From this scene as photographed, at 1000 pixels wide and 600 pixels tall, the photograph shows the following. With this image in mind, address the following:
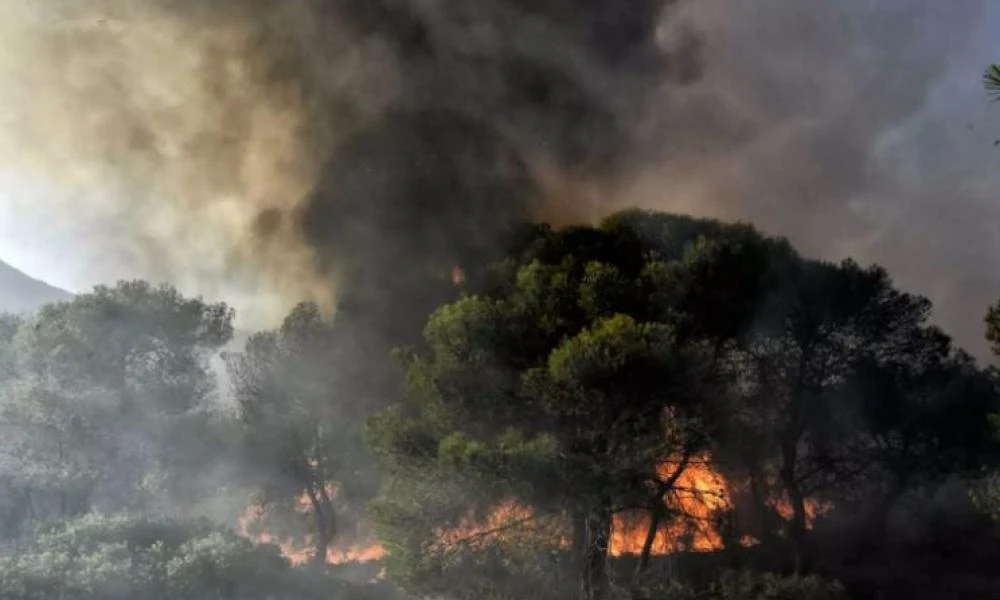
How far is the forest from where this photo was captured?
12.3 metres

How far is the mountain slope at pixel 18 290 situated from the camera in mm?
19844

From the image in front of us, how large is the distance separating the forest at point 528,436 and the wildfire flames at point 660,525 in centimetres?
5

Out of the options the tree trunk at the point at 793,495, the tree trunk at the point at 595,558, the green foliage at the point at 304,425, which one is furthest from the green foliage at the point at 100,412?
the tree trunk at the point at 793,495

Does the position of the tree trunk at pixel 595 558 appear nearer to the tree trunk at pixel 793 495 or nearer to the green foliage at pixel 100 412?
the tree trunk at pixel 793 495

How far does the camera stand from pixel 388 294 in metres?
17.0

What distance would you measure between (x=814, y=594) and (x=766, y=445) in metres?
4.04

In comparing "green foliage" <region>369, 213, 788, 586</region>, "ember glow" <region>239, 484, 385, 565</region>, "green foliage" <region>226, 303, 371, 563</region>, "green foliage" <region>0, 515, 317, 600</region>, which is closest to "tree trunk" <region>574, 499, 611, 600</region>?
"green foliage" <region>369, 213, 788, 586</region>

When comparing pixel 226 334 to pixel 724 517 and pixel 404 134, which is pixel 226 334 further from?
pixel 724 517

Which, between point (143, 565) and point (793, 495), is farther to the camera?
point (793, 495)

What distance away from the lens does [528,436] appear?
12523 mm

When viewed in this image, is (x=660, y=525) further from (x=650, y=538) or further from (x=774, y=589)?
(x=774, y=589)

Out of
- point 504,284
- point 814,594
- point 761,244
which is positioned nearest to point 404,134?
point 504,284

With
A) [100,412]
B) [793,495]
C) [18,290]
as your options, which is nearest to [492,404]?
[793,495]

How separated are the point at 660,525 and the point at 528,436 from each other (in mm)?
2940
